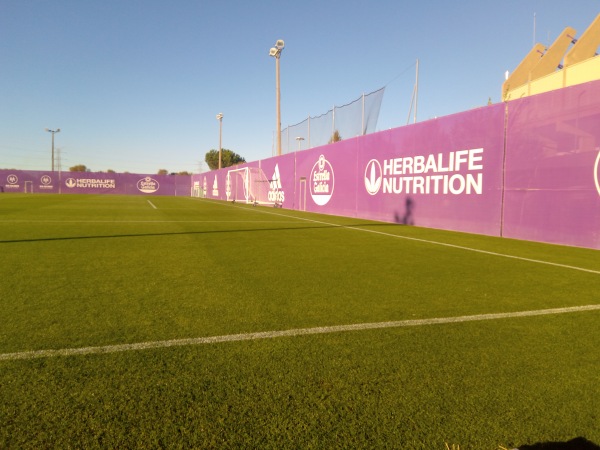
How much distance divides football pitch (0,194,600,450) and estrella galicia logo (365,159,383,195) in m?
10.2

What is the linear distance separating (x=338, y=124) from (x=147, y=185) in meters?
45.6

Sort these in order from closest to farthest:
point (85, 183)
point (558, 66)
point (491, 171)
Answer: point (491, 171), point (558, 66), point (85, 183)

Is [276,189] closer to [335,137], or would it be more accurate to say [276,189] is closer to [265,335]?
[335,137]

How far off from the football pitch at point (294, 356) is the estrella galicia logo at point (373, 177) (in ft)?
33.4

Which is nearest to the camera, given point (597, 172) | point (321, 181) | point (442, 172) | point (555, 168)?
point (597, 172)

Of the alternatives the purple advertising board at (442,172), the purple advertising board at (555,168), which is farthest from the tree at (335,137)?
the purple advertising board at (555,168)

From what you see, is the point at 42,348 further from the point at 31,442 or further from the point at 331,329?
the point at 331,329

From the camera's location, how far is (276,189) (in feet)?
92.1

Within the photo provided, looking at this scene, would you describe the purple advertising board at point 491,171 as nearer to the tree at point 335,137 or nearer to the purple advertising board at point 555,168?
the purple advertising board at point 555,168

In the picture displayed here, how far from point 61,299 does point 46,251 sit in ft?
11.8

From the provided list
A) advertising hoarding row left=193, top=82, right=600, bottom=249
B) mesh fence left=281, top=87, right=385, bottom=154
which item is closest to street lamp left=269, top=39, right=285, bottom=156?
mesh fence left=281, top=87, right=385, bottom=154

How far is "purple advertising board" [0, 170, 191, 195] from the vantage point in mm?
52375

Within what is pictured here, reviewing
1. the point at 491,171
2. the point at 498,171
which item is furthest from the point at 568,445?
the point at 491,171

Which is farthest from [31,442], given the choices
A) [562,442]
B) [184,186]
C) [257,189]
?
[184,186]
